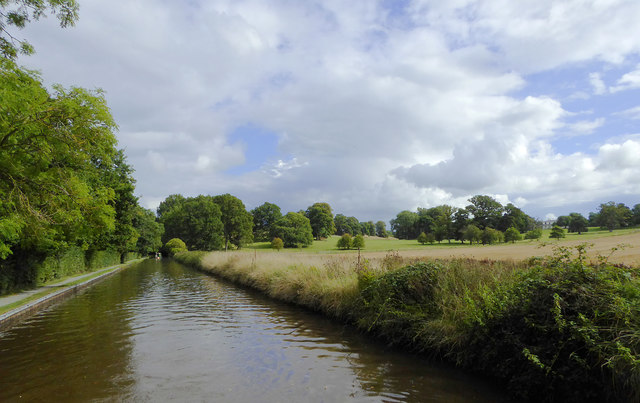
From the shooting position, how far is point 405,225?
124500 millimetres

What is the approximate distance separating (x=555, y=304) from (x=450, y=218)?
8707 centimetres

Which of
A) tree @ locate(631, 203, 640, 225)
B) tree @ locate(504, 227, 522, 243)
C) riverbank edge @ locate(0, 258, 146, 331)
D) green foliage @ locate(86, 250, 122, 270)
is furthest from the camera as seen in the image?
tree @ locate(631, 203, 640, 225)

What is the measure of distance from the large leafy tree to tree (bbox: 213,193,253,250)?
2302 inches

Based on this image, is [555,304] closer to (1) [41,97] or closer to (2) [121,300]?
(1) [41,97]

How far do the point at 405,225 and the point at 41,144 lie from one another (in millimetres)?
121215

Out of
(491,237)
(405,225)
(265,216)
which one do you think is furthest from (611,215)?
(265,216)

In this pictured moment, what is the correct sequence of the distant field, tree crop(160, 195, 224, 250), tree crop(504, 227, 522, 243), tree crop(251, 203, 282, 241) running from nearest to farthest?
1. the distant field
2. tree crop(160, 195, 224, 250)
3. tree crop(504, 227, 522, 243)
4. tree crop(251, 203, 282, 241)

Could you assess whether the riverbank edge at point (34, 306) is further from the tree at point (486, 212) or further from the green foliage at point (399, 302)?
the tree at point (486, 212)

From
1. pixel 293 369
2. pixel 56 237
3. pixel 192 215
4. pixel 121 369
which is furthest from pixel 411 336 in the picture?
pixel 192 215

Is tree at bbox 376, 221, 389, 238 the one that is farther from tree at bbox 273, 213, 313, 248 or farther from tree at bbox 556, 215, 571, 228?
tree at bbox 273, 213, 313, 248

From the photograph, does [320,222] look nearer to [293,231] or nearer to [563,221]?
[293,231]

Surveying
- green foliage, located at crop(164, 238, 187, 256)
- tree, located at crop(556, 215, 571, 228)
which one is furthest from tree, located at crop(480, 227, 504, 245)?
tree, located at crop(556, 215, 571, 228)

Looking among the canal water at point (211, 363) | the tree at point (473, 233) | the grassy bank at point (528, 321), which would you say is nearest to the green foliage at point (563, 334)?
the grassy bank at point (528, 321)

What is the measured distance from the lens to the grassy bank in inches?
171
